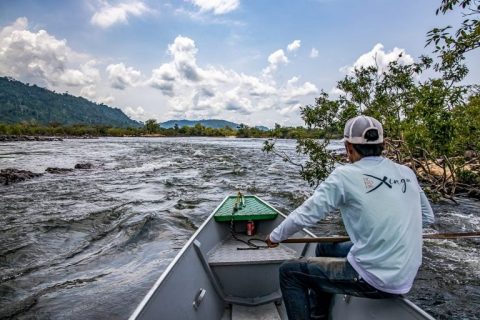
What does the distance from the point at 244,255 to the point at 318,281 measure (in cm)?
268

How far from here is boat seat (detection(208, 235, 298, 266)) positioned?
211 inches

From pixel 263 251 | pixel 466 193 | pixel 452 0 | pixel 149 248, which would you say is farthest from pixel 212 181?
pixel 452 0

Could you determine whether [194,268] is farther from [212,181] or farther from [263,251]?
[212,181]

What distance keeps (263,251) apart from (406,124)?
7.30m

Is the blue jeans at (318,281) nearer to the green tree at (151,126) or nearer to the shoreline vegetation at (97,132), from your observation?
the shoreline vegetation at (97,132)

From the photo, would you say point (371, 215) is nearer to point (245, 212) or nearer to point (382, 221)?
point (382, 221)

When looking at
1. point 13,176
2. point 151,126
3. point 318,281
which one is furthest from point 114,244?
point 151,126

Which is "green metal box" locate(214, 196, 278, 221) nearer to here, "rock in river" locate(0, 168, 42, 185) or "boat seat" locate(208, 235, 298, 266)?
"boat seat" locate(208, 235, 298, 266)

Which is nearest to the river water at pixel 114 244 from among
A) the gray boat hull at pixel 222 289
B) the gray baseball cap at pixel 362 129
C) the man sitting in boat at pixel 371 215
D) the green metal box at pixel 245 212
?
the green metal box at pixel 245 212

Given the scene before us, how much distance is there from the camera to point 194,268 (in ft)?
15.5

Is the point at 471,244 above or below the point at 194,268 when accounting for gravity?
below

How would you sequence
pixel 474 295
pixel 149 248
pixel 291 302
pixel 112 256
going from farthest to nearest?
pixel 149 248 → pixel 112 256 → pixel 474 295 → pixel 291 302

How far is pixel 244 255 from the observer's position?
5.95 m

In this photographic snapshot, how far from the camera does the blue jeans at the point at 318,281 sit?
309 centimetres
